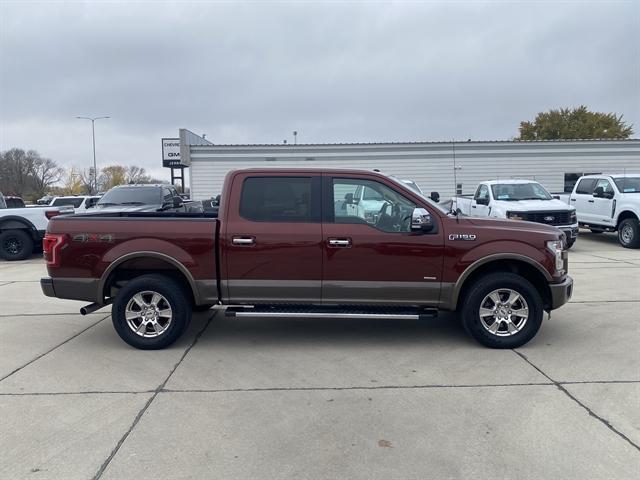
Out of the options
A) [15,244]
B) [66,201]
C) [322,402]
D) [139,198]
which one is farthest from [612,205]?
[66,201]

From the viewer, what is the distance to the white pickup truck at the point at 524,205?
12688 mm

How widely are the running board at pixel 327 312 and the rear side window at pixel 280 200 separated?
94 centimetres

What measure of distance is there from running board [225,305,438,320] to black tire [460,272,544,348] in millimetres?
376

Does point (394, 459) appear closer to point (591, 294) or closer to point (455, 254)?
point (455, 254)

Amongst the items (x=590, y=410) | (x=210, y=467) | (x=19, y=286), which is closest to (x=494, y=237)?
(x=590, y=410)

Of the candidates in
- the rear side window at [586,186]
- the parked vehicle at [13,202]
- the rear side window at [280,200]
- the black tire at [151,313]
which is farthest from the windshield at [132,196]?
the rear side window at [586,186]

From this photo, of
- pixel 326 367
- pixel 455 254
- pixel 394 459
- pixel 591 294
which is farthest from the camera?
pixel 591 294

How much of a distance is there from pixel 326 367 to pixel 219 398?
1.13 metres

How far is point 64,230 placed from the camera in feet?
17.8

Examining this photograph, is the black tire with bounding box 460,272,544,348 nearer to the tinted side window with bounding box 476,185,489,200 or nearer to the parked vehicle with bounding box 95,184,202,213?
the parked vehicle with bounding box 95,184,202,213

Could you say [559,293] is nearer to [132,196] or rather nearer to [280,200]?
[280,200]

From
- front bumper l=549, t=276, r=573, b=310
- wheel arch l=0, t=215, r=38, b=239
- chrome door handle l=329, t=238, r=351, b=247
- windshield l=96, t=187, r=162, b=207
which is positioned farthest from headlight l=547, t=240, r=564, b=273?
wheel arch l=0, t=215, r=38, b=239

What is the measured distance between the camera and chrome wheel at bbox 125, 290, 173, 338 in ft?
18.0

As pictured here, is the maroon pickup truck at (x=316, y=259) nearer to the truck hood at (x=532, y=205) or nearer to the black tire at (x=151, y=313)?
the black tire at (x=151, y=313)
